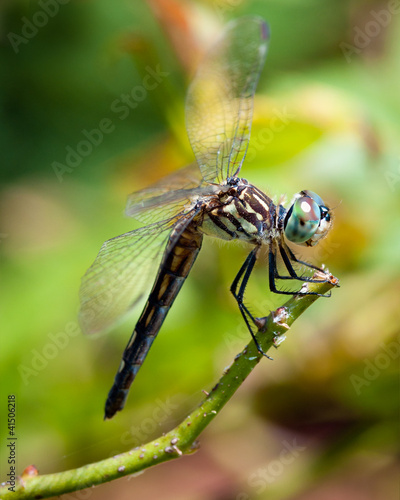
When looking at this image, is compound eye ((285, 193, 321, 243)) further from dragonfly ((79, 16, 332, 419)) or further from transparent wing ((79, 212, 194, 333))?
transparent wing ((79, 212, 194, 333))

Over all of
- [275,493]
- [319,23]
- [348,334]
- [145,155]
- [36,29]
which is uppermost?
[36,29]

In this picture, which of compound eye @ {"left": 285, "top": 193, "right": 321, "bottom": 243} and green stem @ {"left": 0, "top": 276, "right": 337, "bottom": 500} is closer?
green stem @ {"left": 0, "top": 276, "right": 337, "bottom": 500}

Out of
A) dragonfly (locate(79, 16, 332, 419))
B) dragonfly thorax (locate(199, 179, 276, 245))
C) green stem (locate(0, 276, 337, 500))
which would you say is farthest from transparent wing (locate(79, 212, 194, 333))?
green stem (locate(0, 276, 337, 500))

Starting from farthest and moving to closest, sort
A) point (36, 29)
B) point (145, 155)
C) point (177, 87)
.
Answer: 1. point (36, 29)
2. point (145, 155)
3. point (177, 87)

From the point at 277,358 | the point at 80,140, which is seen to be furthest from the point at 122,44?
the point at 277,358

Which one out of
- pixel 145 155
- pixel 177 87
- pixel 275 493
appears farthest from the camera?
pixel 145 155

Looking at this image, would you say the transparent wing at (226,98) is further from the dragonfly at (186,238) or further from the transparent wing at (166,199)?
the transparent wing at (166,199)

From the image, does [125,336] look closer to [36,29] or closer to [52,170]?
[52,170]

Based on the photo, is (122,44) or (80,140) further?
(80,140)

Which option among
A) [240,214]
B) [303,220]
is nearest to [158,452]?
[303,220]
